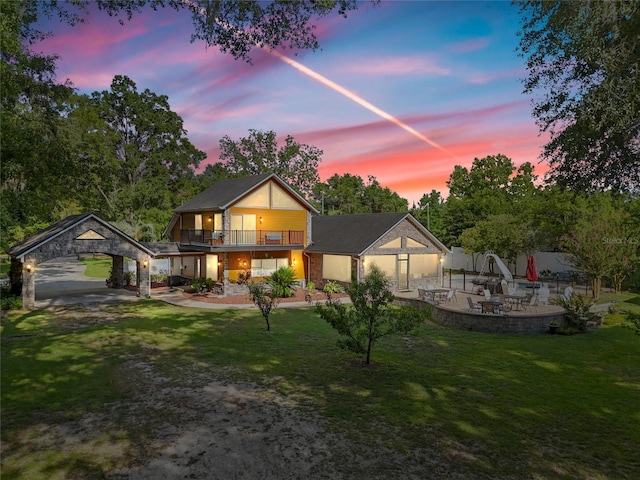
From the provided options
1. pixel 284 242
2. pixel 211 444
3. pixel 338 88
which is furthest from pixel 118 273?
pixel 211 444

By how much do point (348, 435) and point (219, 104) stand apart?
716 inches

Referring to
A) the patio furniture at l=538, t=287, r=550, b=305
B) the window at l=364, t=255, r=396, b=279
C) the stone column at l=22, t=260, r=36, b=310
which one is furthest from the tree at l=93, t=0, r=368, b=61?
the window at l=364, t=255, r=396, b=279

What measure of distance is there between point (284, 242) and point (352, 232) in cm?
509

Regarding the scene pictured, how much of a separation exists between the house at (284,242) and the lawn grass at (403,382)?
995cm

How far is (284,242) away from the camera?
29.8 metres

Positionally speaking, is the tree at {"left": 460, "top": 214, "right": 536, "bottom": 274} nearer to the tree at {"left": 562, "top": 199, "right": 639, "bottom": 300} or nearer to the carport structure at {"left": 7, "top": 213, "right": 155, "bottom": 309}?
the tree at {"left": 562, "top": 199, "right": 639, "bottom": 300}

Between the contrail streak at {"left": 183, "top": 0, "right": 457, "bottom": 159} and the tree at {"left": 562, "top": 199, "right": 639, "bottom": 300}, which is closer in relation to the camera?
the contrail streak at {"left": 183, "top": 0, "right": 457, "bottom": 159}

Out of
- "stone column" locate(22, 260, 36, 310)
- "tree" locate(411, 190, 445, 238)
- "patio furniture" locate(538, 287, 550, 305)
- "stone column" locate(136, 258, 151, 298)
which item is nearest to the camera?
"stone column" locate(22, 260, 36, 310)

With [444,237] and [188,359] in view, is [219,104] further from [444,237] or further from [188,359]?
[444,237]

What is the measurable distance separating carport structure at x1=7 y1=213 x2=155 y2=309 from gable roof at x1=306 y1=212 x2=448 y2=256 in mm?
11525

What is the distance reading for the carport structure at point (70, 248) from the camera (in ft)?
69.3

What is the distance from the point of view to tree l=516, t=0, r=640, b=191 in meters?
9.09

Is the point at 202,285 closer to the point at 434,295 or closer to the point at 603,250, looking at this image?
the point at 434,295

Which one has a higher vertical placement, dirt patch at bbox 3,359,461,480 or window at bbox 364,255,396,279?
window at bbox 364,255,396,279
